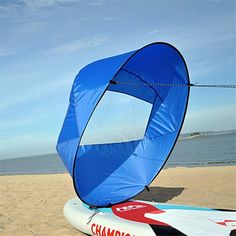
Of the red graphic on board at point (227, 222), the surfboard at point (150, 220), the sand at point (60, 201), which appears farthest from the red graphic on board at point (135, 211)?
the sand at point (60, 201)

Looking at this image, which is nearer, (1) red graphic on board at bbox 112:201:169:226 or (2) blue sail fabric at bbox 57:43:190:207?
(1) red graphic on board at bbox 112:201:169:226

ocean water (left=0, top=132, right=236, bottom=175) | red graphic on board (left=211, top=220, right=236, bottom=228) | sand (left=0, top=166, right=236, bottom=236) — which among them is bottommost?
ocean water (left=0, top=132, right=236, bottom=175)

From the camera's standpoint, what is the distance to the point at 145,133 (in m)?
7.46

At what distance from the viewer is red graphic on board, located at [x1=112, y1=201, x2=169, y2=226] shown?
473 cm

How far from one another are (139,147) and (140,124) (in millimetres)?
541

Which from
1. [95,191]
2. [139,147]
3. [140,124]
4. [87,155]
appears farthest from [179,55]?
[95,191]

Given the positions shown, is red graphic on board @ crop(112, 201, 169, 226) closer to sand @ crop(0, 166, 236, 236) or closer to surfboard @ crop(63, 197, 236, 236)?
surfboard @ crop(63, 197, 236, 236)

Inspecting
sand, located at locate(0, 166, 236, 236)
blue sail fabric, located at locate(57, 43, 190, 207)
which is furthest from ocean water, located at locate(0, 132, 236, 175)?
blue sail fabric, located at locate(57, 43, 190, 207)

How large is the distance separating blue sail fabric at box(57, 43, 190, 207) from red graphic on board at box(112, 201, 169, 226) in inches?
14.8

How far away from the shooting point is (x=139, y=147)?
7.36m

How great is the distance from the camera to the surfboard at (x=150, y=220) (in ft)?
13.9

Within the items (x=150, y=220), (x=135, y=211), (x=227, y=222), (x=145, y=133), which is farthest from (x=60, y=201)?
(x=227, y=222)

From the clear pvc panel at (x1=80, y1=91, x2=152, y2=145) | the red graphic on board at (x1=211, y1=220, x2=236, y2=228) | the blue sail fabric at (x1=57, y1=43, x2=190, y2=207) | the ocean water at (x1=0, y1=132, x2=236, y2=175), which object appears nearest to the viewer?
the red graphic on board at (x1=211, y1=220, x2=236, y2=228)

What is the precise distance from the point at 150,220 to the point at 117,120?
280cm
